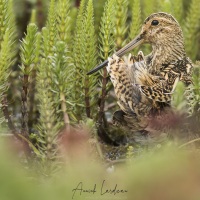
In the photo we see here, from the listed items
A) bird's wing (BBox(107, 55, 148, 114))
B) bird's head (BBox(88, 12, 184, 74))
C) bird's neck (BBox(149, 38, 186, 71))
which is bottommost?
bird's wing (BBox(107, 55, 148, 114))

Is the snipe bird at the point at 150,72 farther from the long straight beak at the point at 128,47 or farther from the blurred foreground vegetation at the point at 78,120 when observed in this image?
the blurred foreground vegetation at the point at 78,120

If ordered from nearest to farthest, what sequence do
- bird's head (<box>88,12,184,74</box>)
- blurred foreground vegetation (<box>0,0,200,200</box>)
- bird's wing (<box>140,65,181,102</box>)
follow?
blurred foreground vegetation (<box>0,0,200,200</box>) → bird's wing (<box>140,65,181,102</box>) → bird's head (<box>88,12,184,74</box>)

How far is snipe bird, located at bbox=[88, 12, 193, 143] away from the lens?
2668mm

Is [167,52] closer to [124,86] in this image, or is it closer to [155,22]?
[155,22]

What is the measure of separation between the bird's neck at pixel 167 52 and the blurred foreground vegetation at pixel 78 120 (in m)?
0.18

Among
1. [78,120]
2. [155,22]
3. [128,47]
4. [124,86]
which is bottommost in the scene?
[78,120]

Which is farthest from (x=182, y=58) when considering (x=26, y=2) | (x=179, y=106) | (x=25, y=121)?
(x=26, y=2)

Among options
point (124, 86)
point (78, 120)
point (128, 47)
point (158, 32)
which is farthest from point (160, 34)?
point (78, 120)

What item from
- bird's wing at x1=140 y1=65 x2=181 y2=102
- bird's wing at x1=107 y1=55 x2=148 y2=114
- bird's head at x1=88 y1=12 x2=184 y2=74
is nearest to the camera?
bird's wing at x1=140 y1=65 x2=181 y2=102

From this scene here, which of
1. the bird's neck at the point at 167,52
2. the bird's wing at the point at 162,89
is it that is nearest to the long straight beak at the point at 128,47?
the bird's neck at the point at 167,52

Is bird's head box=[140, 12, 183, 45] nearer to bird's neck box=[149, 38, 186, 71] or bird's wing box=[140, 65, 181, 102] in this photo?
bird's neck box=[149, 38, 186, 71]

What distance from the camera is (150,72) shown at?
2922mm

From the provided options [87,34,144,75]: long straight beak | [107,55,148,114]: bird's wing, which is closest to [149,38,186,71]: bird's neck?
[87,34,144,75]: long straight beak

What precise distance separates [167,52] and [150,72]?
182mm
